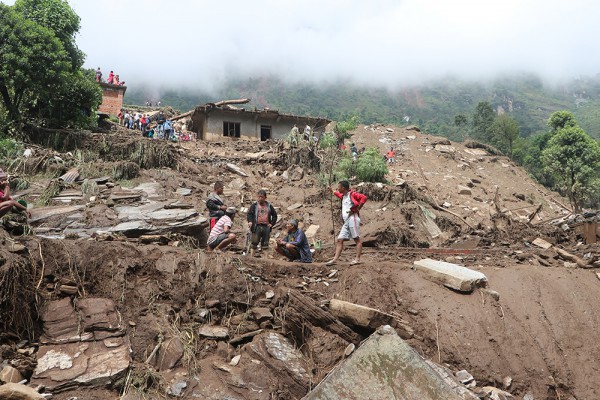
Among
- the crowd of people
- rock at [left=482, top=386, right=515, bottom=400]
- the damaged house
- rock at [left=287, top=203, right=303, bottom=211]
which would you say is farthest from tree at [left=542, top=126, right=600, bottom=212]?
rock at [left=482, top=386, right=515, bottom=400]

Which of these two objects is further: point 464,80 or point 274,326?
point 464,80

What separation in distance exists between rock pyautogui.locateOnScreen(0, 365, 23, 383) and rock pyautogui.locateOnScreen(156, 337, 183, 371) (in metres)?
1.29

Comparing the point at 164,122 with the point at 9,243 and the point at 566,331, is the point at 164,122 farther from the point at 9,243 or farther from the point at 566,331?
the point at 566,331

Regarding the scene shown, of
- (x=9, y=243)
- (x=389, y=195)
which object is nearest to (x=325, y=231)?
(x=389, y=195)

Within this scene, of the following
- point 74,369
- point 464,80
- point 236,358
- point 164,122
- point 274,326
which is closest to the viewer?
point 74,369

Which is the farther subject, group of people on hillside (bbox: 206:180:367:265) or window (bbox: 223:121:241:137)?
window (bbox: 223:121:241:137)

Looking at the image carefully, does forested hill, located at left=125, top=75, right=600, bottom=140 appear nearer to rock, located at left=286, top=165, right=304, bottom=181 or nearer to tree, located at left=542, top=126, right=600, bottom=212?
tree, located at left=542, top=126, right=600, bottom=212

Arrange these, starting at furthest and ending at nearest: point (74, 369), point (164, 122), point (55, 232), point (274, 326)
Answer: point (164, 122) → point (55, 232) → point (274, 326) → point (74, 369)

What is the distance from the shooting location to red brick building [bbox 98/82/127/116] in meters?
25.0

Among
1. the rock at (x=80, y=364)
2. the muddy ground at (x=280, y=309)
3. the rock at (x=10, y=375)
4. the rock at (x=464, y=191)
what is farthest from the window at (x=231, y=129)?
the rock at (x=10, y=375)

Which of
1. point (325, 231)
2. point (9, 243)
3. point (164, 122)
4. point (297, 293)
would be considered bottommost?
point (325, 231)

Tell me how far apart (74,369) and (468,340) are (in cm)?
455

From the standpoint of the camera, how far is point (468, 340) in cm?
558

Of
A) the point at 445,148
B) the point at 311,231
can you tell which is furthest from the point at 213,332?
the point at 445,148
